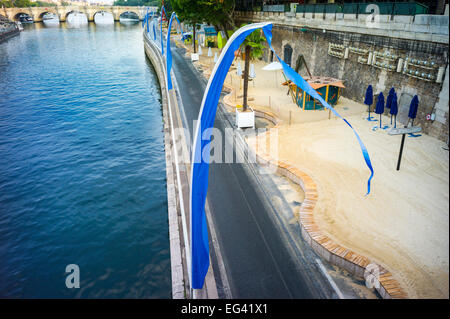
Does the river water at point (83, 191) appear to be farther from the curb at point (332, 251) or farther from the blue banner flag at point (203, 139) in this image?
the curb at point (332, 251)

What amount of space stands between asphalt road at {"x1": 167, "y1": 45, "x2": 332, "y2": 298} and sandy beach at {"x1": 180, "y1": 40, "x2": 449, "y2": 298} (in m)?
1.46

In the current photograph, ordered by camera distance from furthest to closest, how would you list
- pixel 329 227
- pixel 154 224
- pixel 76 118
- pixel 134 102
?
pixel 134 102
pixel 76 118
pixel 154 224
pixel 329 227

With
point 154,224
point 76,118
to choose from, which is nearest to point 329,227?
point 154,224

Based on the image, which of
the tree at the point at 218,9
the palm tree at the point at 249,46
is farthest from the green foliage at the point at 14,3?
the palm tree at the point at 249,46

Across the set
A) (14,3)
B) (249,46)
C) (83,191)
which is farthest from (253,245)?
(14,3)

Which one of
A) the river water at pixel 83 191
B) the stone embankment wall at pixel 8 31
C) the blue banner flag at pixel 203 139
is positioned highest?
the stone embankment wall at pixel 8 31

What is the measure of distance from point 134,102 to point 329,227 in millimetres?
24892

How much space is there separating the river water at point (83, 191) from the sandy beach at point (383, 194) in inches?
248

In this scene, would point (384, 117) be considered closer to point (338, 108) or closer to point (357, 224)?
point (338, 108)

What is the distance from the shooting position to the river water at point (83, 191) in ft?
37.3

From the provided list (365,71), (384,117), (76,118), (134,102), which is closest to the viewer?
(384,117)

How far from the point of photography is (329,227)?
1020cm

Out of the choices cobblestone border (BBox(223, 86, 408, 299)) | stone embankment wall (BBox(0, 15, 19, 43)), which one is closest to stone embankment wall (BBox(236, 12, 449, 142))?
cobblestone border (BBox(223, 86, 408, 299))

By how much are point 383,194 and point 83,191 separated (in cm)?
1387
